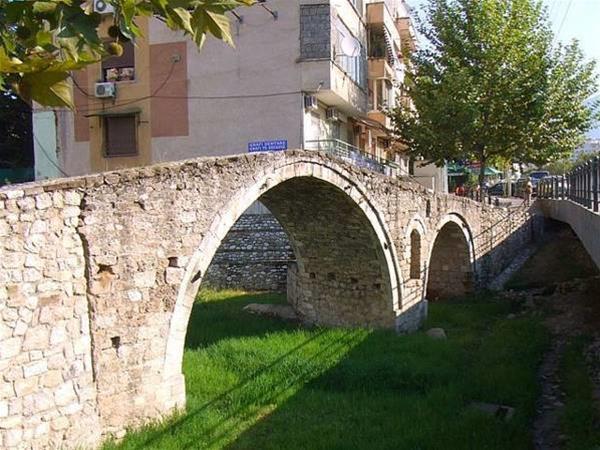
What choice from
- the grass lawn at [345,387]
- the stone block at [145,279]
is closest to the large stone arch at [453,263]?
the grass lawn at [345,387]

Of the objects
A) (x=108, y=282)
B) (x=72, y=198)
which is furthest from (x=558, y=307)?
(x=72, y=198)

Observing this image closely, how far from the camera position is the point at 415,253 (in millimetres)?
14320

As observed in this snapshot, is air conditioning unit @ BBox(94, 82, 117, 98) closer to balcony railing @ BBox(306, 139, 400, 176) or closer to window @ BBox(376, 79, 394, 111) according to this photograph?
balcony railing @ BBox(306, 139, 400, 176)

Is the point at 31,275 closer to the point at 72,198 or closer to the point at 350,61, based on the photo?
the point at 72,198

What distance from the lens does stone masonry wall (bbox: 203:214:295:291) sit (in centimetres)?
1639

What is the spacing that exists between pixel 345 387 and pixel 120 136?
40.4ft

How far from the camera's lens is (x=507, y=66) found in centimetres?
2064

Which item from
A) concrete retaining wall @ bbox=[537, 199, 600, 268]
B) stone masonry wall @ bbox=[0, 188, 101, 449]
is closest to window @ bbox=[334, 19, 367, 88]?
concrete retaining wall @ bbox=[537, 199, 600, 268]

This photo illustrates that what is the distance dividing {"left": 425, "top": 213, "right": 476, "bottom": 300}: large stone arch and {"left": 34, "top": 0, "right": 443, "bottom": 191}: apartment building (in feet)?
11.6

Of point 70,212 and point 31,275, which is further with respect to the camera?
point 70,212

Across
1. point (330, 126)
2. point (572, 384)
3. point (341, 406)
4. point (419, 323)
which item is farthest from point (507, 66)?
point (341, 406)

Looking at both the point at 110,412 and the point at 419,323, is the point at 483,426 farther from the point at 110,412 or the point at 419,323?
the point at 419,323

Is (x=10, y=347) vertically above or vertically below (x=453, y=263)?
above

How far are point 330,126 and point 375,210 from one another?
7.63 metres
